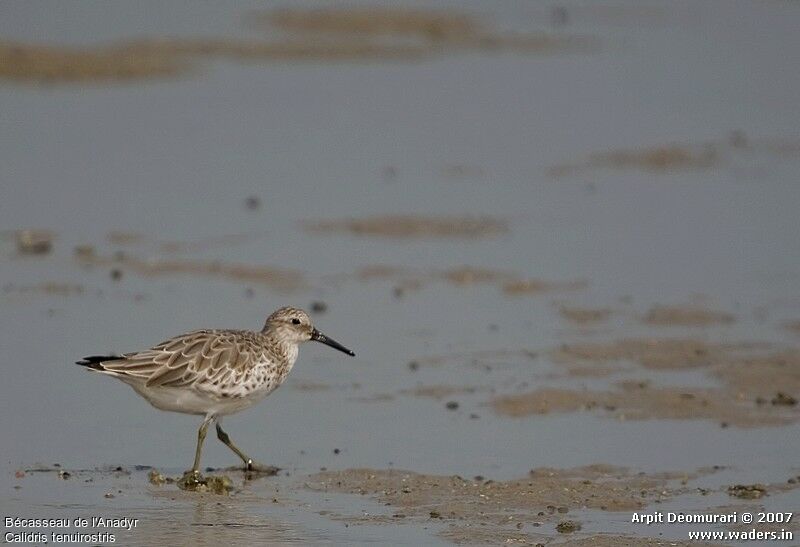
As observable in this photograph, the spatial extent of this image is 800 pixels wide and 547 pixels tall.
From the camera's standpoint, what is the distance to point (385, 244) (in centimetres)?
1809

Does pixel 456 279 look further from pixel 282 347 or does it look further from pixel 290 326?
pixel 282 347

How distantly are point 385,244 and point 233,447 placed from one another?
6.12 meters

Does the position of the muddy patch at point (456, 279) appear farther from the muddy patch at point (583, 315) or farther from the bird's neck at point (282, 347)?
the bird's neck at point (282, 347)

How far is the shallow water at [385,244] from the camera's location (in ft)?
40.2

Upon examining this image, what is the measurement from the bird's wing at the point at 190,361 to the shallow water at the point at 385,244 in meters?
0.62

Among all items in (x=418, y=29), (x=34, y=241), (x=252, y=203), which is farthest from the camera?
(x=418, y=29)

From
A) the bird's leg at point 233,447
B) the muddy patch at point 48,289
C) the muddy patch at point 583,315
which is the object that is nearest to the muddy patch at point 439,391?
the bird's leg at point 233,447

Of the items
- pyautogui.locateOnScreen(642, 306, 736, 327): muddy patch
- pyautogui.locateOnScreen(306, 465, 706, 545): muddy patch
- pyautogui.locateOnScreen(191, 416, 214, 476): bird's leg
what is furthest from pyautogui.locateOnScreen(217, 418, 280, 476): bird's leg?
pyautogui.locateOnScreen(642, 306, 736, 327): muddy patch

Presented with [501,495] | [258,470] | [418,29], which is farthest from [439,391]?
[418,29]

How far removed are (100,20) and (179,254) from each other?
519 inches

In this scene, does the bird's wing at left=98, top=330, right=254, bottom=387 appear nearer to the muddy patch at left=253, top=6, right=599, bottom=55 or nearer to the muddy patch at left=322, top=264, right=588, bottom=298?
the muddy patch at left=322, top=264, right=588, bottom=298

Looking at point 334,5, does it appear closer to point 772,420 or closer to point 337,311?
point 337,311

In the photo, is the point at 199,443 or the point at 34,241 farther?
the point at 34,241

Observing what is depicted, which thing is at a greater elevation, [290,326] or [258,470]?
[290,326]
